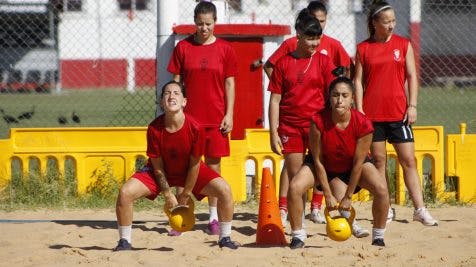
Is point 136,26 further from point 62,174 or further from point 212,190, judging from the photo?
point 212,190

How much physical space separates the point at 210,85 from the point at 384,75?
1.47 m

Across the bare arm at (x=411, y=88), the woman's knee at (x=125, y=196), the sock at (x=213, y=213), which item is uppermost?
the bare arm at (x=411, y=88)

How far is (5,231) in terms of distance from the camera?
350 inches

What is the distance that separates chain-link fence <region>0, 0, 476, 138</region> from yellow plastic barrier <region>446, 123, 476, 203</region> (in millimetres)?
14410

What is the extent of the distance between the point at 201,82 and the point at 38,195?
7.99ft

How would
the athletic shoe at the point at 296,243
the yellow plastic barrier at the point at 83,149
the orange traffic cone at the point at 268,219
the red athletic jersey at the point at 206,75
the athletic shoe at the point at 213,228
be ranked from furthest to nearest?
the yellow plastic barrier at the point at 83,149
the red athletic jersey at the point at 206,75
the athletic shoe at the point at 213,228
the orange traffic cone at the point at 268,219
the athletic shoe at the point at 296,243

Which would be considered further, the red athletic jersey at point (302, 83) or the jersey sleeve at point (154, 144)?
the red athletic jersey at point (302, 83)

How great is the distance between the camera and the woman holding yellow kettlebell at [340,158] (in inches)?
312

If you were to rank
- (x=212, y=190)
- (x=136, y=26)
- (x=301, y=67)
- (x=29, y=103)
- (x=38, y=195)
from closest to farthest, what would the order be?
(x=212, y=190), (x=301, y=67), (x=38, y=195), (x=29, y=103), (x=136, y=26)

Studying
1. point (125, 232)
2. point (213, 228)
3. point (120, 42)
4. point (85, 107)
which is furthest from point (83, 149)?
point (120, 42)

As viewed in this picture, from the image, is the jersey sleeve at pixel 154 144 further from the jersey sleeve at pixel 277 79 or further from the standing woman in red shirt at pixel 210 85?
the jersey sleeve at pixel 277 79

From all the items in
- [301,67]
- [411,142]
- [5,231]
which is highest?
[301,67]

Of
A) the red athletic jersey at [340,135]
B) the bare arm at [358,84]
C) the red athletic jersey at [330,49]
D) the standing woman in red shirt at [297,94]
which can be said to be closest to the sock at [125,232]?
the standing woman in red shirt at [297,94]

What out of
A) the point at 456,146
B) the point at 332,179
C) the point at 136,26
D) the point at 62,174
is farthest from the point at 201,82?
the point at 136,26
